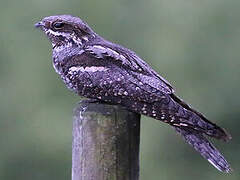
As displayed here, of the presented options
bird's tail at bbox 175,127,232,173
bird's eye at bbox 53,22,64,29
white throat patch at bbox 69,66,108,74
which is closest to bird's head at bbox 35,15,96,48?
bird's eye at bbox 53,22,64,29

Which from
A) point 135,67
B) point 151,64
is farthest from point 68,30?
point 151,64

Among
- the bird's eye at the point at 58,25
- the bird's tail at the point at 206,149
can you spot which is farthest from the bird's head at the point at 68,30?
the bird's tail at the point at 206,149

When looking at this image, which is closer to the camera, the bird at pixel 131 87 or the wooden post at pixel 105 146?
the wooden post at pixel 105 146

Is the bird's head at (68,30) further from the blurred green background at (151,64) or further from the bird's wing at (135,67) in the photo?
the blurred green background at (151,64)

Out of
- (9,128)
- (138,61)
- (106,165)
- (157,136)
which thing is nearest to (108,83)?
(138,61)

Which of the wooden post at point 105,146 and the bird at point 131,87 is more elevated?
the bird at point 131,87

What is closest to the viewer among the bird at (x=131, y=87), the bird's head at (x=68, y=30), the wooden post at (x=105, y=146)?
the wooden post at (x=105, y=146)
